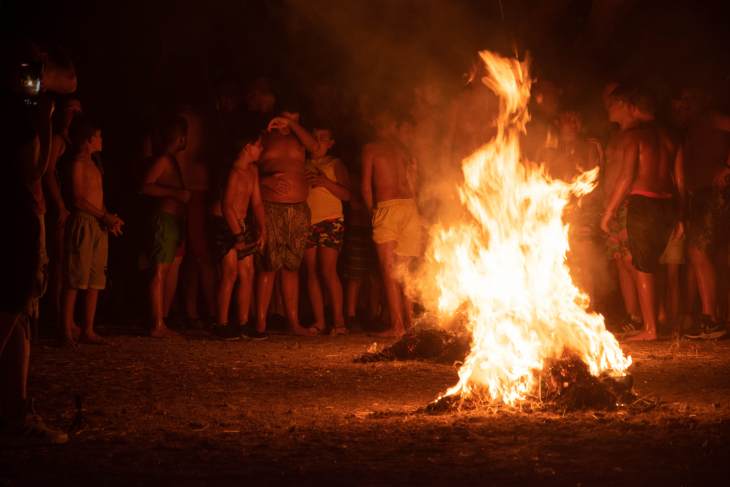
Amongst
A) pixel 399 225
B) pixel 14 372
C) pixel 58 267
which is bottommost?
pixel 14 372

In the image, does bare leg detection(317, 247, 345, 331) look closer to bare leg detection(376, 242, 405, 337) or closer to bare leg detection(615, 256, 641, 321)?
bare leg detection(376, 242, 405, 337)

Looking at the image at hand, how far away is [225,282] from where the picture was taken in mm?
10188

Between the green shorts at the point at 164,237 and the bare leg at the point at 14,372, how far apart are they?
4.59m

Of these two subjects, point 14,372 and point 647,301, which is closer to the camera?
point 14,372

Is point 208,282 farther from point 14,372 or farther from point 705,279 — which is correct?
point 14,372

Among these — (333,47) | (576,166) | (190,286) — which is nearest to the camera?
(576,166)

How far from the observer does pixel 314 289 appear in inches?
434

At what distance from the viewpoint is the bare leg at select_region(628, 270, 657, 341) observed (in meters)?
9.93

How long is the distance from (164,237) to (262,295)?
118cm

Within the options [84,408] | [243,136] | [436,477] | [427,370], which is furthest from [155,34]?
[436,477]

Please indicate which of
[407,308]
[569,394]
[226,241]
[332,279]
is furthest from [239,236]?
[569,394]

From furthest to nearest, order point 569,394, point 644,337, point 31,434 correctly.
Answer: point 644,337
point 569,394
point 31,434

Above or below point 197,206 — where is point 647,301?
below

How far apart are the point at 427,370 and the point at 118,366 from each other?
2468 millimetres
